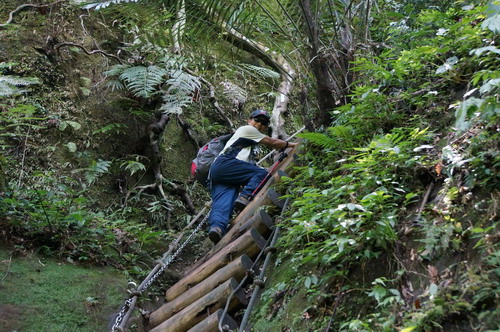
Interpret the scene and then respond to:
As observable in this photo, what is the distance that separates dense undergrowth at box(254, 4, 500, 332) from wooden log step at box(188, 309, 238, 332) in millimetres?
237

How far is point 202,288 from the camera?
3605mm

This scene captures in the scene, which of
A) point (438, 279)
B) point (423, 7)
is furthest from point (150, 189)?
point (438, 279)

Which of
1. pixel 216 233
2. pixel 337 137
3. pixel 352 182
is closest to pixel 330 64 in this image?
pixel 337 137

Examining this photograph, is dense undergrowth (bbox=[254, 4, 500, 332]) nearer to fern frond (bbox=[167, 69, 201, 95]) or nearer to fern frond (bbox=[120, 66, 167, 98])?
fern frond (bbox=[120, 66, 167, 98])

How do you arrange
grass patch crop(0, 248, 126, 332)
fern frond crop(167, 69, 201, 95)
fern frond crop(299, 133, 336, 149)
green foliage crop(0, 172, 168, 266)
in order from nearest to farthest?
1. fern frond crop(299, 133, 336, 149)
2. grass patch crop(0, 248, 126, 332)
3. green foliage crop(0, 172, 168, 266)
4. fern frond crop(167, 69, 201, 95)

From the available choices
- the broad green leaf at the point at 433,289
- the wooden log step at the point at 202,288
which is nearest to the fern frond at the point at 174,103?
the wooden log step at the point at 202,288

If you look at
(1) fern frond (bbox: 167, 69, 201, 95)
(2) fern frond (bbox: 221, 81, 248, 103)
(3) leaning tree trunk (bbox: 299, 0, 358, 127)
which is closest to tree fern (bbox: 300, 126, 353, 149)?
(3) leaning tree trunk (bbox: 299, 0, 358, 127)

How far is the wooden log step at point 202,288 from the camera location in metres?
3.38

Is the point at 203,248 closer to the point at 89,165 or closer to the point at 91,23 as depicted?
the point at 89,165

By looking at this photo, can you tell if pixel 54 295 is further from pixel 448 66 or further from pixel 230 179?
pixel 448 66

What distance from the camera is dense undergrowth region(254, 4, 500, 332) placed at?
1.95 m

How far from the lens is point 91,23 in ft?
24.4

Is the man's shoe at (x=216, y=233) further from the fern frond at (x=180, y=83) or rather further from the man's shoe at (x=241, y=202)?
the fern frond at (x=180, y=83)

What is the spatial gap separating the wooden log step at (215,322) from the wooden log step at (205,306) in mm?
124
